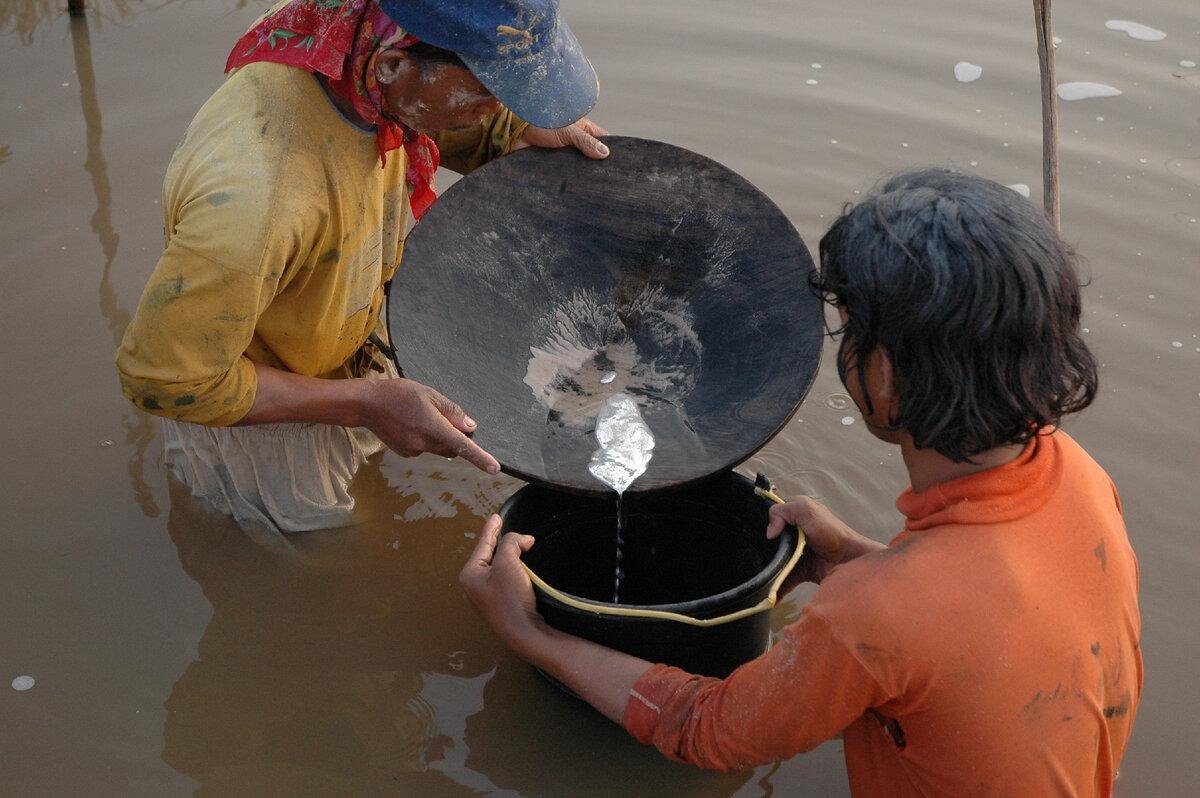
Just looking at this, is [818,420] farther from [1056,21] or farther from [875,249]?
[1056,21]

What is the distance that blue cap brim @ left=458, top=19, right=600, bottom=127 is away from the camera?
202 cm

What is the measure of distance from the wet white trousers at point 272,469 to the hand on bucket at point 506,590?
0.72 m

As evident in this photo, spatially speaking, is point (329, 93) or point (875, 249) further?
point (329, 93)

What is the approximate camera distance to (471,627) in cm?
276

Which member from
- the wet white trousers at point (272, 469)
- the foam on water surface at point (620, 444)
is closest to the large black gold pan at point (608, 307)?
the foam on water surface at point (620, 444)

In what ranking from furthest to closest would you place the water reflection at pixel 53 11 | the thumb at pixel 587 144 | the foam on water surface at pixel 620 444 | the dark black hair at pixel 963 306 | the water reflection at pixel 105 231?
the water reflection at pixel 53 11, the water reflection at pixel 105 231, the thumb at pixel 587 144, the foam on water surface at pixel 620 444, the dark black hair at pixel 963 306

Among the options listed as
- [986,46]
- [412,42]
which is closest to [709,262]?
[412,42]

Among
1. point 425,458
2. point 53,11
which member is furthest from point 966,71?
point 53,11

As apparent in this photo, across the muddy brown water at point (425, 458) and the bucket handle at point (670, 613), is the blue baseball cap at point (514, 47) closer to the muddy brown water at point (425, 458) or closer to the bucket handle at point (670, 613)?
the bucket handle at point (670, 613)

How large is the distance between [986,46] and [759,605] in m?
3.89

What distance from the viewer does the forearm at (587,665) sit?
1986 millimetres

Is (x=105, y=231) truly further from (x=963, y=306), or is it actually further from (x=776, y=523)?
(x=963, y=306)

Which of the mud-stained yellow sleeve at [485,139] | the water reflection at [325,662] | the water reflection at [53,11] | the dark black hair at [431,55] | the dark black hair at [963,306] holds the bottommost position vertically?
the water reflection at [325,662]

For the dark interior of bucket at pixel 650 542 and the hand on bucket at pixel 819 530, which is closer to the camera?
the hand on bucket at pixel 819 530
